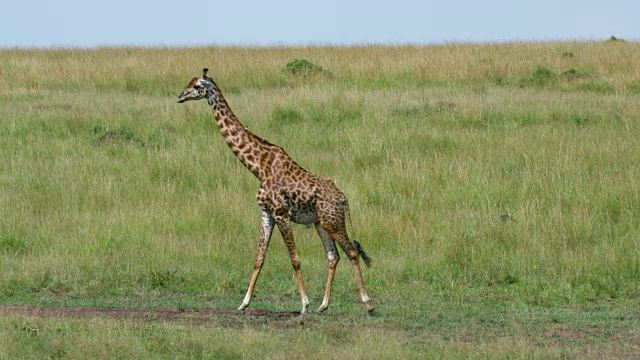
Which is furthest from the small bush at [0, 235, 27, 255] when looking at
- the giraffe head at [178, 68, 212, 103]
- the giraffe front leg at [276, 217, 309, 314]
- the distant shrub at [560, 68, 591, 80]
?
the distant shrub at [560, 68, 591, 80]

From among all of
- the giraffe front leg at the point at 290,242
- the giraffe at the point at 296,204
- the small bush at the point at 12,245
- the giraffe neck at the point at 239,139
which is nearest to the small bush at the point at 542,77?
the small bush at the point at 12,245

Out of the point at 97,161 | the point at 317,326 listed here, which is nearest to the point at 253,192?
the point at 97,161

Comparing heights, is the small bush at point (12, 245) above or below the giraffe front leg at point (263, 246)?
below

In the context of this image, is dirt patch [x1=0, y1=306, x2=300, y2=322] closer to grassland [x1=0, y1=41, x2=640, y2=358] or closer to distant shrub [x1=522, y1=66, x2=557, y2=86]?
grassland [x1=0, y1=41, x2=640, y2=358]

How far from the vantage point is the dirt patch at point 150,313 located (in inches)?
319

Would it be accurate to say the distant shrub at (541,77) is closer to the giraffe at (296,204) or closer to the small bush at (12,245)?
the small bush at (12,245)

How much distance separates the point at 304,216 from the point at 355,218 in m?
3.63

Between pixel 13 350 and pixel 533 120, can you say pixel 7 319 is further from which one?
pixel 533 120

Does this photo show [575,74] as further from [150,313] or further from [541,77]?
[150,313]

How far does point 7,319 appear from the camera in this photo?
301 inches

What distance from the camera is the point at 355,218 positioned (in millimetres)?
11750

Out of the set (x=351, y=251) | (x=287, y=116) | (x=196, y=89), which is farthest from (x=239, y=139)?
(x=287, y=116)

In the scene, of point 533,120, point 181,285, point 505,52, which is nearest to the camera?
point 181,285

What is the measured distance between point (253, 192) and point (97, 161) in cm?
278
